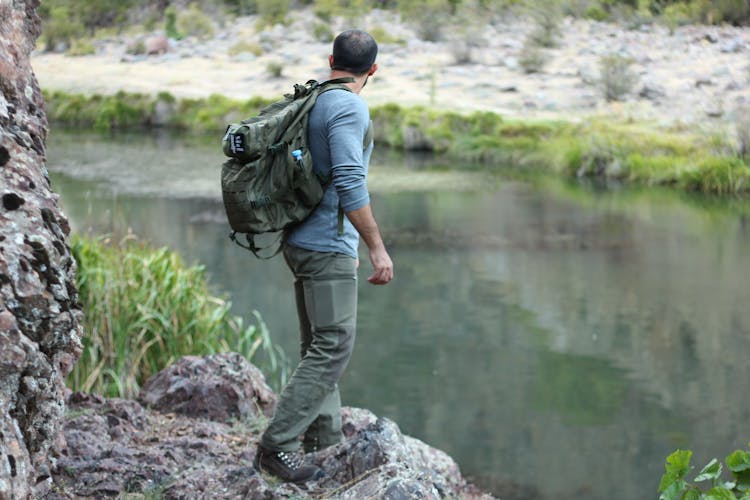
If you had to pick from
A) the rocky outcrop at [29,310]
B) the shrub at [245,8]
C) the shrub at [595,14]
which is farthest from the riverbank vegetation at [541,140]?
the shrub at [245,8]

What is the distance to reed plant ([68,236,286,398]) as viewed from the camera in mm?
5898

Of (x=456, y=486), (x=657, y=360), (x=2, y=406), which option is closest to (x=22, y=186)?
(x=2, y=406)

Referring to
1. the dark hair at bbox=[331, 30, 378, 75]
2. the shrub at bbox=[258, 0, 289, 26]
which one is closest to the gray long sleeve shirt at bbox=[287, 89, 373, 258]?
the dark hair at bbox=[331, 30, 378, 75]

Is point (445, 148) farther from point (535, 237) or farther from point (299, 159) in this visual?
point (299, 159)

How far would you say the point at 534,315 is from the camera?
9.86m

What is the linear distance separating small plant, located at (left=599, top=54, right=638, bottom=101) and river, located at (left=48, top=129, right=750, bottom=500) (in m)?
6.76

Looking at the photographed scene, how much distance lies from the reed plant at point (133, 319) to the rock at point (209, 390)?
0.75 m

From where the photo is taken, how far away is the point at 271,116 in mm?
3432

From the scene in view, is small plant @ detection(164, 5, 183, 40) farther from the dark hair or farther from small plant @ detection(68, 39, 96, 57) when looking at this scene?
the dark hair

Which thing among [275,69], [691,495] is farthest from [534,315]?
[275,69]

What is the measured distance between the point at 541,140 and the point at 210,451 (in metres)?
16.4

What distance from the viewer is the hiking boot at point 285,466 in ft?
11.5

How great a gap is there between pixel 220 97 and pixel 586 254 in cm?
1481

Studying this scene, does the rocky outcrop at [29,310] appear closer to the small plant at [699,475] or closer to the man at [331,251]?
the man at [331,251]
